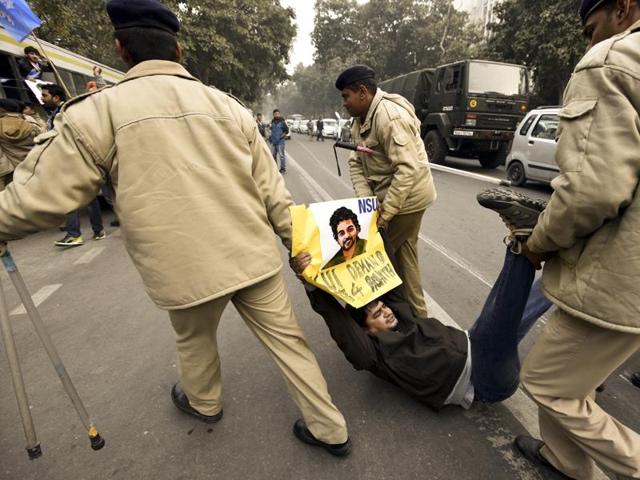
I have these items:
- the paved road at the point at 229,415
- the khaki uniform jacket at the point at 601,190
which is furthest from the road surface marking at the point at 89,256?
the khaki uniform jacket at the point at 601,190

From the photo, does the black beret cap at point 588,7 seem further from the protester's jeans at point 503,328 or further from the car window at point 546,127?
the car window at point 546,127

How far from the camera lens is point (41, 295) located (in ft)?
11.4

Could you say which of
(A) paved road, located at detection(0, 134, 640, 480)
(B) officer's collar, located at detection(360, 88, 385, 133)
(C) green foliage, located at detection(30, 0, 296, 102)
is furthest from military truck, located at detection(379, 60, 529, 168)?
(C) green foliage, located at detection(30, 0, 296, 102)

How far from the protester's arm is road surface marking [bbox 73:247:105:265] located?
3.64m

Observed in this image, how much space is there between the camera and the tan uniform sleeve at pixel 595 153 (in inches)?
41.4

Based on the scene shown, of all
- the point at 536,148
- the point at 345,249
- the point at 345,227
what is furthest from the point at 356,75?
the point at 536,148

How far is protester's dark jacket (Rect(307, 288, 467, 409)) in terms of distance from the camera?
1.83 m

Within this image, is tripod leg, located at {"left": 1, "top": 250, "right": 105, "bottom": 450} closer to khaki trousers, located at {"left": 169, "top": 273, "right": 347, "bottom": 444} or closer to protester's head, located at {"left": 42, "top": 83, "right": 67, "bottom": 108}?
khaki trousers, located at {"left": 169, "top": 273, "right": 347, "bottom": 444}

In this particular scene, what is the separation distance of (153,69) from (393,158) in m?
1.43

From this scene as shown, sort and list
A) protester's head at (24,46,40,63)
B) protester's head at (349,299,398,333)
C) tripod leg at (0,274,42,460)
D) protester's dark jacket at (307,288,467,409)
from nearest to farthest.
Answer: tripod leg at (0,274,42,460) < protester's dark jacket at (307,288,467,409) < protester's head at (349,299,398,333) < protester's head at (24,46,40,63)

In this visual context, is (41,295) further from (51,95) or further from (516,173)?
(516,173)

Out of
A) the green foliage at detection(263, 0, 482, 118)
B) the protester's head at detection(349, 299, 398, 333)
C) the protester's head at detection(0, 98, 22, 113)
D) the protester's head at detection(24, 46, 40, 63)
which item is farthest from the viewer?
the green foliage at detection(263, 0, 482, 118)

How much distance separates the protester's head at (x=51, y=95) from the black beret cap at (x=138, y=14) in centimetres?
432

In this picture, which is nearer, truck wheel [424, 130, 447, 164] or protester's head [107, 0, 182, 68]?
protester's head [107, 0, 182, 68]
